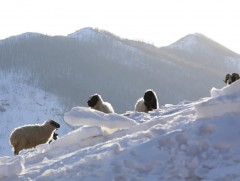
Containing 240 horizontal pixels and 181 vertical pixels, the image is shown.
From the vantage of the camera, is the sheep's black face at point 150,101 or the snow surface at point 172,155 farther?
the sheep's black face at point 150,101

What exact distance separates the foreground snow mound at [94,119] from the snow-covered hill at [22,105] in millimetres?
129961

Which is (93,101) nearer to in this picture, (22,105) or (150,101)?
(150,101)

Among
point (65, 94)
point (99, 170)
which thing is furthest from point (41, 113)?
point (99, 170)

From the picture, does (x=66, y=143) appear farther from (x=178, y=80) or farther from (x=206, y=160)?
(x=178, y=80)

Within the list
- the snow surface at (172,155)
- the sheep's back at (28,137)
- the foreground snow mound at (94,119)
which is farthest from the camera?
the sheep's back at (28,137)

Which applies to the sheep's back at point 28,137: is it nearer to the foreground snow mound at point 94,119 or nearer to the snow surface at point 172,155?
the foreground snow mound at point 94,119

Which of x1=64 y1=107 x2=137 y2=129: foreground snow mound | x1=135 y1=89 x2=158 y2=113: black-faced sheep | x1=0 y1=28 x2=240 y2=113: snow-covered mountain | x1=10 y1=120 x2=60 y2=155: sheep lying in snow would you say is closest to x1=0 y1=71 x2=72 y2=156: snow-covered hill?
x1=0 y1=28 x2=240 y2=113: snow-covered mountain

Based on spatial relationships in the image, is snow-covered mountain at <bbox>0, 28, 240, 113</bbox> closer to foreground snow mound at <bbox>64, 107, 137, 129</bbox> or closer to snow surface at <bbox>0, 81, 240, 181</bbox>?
foreground snow mound at <bbox>64, 107, 137, 129</bbox>

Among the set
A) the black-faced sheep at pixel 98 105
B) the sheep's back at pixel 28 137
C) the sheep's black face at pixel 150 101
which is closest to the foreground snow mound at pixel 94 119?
the sheep's black face at pixel 150 101

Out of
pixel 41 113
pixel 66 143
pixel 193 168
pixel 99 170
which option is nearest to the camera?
pixel 193 168

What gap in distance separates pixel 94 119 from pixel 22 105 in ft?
495

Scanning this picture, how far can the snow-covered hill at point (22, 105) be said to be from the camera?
147m

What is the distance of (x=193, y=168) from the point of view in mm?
5363

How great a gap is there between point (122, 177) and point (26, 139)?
10766 millimetres
